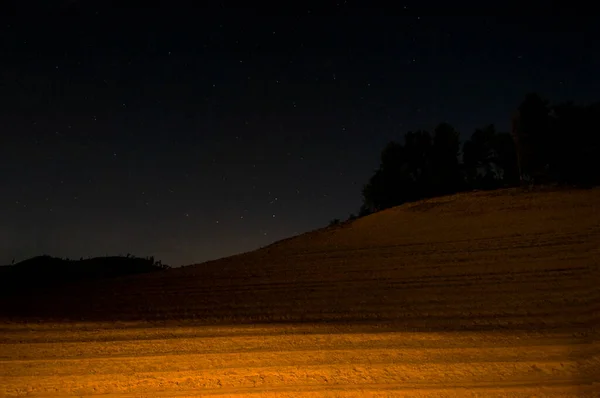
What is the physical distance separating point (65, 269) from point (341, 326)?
20286 mm

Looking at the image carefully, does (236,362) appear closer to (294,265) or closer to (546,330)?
(546,330)

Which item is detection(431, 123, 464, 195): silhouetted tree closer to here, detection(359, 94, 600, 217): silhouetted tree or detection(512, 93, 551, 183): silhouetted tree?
detection(359, 94, 600, 217): silhouetted tree

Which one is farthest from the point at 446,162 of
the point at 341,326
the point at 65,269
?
the point at 341,326

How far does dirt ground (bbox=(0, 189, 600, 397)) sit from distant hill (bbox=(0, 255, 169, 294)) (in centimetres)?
784

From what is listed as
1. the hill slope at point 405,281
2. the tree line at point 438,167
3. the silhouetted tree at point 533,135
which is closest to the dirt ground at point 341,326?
the hill slope at point 405,281

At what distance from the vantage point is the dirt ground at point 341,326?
6.02 metres

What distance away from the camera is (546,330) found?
307 inches

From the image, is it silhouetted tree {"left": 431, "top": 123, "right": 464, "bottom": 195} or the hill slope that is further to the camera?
silhouetted tree {"left": 431, "top": 123, "right": 464, "bottom": 195}

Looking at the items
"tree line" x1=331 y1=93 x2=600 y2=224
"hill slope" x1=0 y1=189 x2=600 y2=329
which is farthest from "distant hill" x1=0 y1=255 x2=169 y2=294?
"tree line" x1=331 y1=93 x2=600 y2=224

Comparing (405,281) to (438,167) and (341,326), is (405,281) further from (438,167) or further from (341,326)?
(438,167)

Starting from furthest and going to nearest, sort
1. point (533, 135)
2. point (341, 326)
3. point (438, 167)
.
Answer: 1. point (438, 167)
2. point (533, 135)
3. point (341, 326)

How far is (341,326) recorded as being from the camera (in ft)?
28.7

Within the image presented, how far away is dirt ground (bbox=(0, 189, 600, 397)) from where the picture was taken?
6.02m

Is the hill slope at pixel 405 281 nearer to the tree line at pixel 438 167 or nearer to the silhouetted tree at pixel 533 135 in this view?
the silhouetted tree at pixel 533 135
